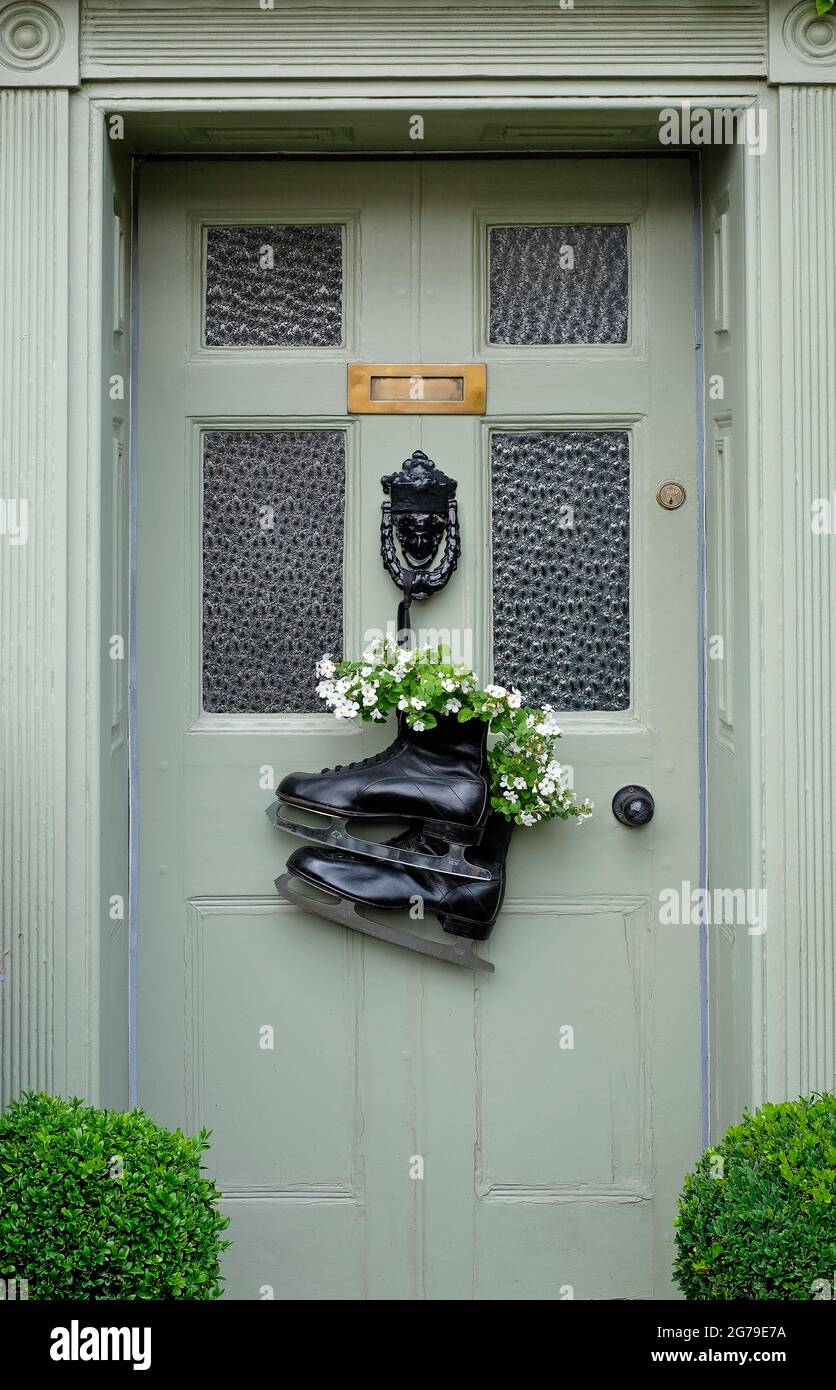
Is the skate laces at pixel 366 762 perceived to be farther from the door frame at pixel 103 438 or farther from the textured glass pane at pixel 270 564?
the door frame at pixel 103 438

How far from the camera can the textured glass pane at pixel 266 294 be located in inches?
137

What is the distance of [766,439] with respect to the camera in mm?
3111

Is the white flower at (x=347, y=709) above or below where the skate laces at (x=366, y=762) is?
above

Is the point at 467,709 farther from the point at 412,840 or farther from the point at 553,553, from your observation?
the point at 553,553

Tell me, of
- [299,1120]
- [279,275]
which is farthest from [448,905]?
[279,275]

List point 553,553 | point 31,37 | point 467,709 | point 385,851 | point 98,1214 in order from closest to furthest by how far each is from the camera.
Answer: point 98,1214 → point 31,37 → point 467,709 → point 385,851 → point 553,553

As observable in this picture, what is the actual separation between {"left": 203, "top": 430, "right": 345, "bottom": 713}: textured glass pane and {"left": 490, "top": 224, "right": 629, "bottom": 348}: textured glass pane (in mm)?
531

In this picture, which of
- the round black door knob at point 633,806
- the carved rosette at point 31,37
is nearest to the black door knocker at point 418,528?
the round black door knob at point 633,806

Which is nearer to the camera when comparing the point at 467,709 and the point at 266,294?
the point at 467,709

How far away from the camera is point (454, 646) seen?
11.4 feet

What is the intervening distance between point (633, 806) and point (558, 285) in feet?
4.21

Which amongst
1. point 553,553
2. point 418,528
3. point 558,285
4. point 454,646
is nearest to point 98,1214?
point 454,646

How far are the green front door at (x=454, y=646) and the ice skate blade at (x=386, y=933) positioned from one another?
6cm

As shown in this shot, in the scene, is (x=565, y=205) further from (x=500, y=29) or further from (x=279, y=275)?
(x=279, y=275)
